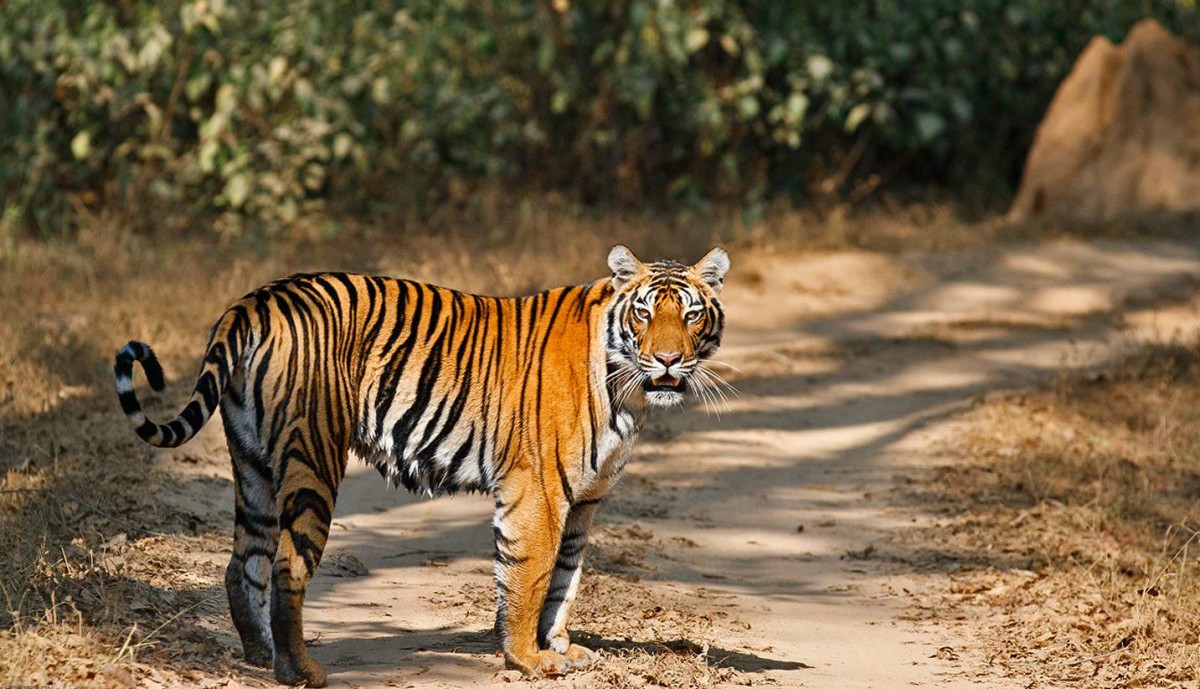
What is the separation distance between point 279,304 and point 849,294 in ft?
23.8

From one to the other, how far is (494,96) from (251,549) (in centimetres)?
829

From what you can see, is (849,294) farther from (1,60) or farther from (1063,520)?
(1,60)

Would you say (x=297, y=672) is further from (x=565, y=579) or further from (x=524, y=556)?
(x=565, y=579)

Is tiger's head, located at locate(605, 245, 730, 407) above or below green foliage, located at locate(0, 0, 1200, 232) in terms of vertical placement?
below

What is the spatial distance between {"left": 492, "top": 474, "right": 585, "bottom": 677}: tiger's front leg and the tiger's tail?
0.97 m

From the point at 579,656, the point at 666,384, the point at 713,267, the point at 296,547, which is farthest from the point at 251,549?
the point at 713,267

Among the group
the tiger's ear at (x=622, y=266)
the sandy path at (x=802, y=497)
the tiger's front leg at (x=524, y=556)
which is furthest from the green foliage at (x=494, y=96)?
the tiger's front leg at (x=524, y=556)

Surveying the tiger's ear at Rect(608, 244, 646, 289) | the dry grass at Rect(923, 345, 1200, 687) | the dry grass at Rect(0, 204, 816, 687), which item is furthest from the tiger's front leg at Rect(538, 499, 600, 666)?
the dry grass at Rect(923, 345, 1200, 687)

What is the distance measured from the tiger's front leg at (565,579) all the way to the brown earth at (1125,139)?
8915mm

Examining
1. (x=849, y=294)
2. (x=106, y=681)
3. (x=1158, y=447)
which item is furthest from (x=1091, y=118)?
(x=106, y=681)

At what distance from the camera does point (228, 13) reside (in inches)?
437

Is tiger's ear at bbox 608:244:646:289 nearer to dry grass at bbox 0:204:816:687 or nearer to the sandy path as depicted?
the sandy path

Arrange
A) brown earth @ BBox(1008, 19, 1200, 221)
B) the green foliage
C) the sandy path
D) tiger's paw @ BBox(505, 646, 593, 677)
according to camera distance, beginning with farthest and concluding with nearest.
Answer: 1. brown earth @ BBox(1008, 19, 1200, 221)
2. the green foliage
3. the sandy path
4. tiger's paw @ BBox(505, 646, 593, 677)

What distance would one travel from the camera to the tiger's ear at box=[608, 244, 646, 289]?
5.14m
